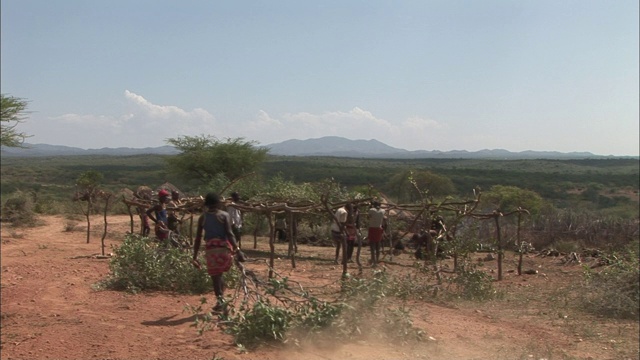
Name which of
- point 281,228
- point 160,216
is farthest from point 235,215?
point 281,228

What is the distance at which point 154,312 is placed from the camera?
6.47 meters

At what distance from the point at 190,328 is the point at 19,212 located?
621 inches

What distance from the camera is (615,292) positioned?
8.05m

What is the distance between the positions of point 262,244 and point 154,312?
1001cm

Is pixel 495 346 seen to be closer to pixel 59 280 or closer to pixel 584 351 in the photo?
pixel 584 351

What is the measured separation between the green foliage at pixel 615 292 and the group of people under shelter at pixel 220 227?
346 cm

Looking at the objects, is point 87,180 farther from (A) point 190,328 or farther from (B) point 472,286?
(A) point 190,328

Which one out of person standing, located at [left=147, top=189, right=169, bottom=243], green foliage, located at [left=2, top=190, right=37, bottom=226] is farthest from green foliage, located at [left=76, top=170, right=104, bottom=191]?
person standing, located at [left=147, top=189, right=169, bottom=243]

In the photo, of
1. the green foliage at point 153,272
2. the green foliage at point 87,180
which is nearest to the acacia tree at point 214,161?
the green foliage at point 87,180

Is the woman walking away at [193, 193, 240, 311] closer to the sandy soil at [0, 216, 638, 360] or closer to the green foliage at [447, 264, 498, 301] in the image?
the sandy soil at [0, 216, 638, 360]

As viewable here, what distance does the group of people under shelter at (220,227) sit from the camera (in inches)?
236

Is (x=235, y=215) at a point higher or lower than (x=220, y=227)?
lower

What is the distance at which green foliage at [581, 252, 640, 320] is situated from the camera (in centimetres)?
776

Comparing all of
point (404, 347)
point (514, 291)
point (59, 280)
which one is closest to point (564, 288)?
point (514, 291)
